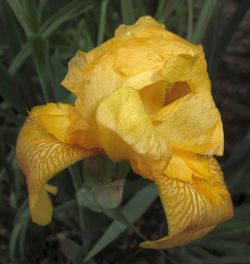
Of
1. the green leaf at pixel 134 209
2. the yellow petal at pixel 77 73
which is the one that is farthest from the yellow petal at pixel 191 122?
the green leaf at pixel 134 209

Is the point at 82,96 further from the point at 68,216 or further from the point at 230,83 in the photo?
the point at 230,83

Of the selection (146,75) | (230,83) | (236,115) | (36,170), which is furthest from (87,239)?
(230,83)

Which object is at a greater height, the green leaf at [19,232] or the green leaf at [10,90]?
the green leaf at [10,90]

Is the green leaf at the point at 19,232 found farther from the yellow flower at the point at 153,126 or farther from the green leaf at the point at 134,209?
the yellow flower at the point at 153,126

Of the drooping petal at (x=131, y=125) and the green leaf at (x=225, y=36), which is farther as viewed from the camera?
the green leaf at (x=225, y=36)

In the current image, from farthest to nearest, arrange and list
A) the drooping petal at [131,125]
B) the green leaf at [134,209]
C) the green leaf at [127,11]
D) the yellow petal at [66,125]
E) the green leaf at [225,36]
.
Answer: the green leaf at [225,36]
the green leaf at [127,11]
the green leaf at [134,209]
the yellow petal at [66,125]
the drooping petal at [131,125]

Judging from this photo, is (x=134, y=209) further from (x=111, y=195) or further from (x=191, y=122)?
(x=191, y=122)

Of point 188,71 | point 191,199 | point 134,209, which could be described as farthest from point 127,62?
point 134,209
